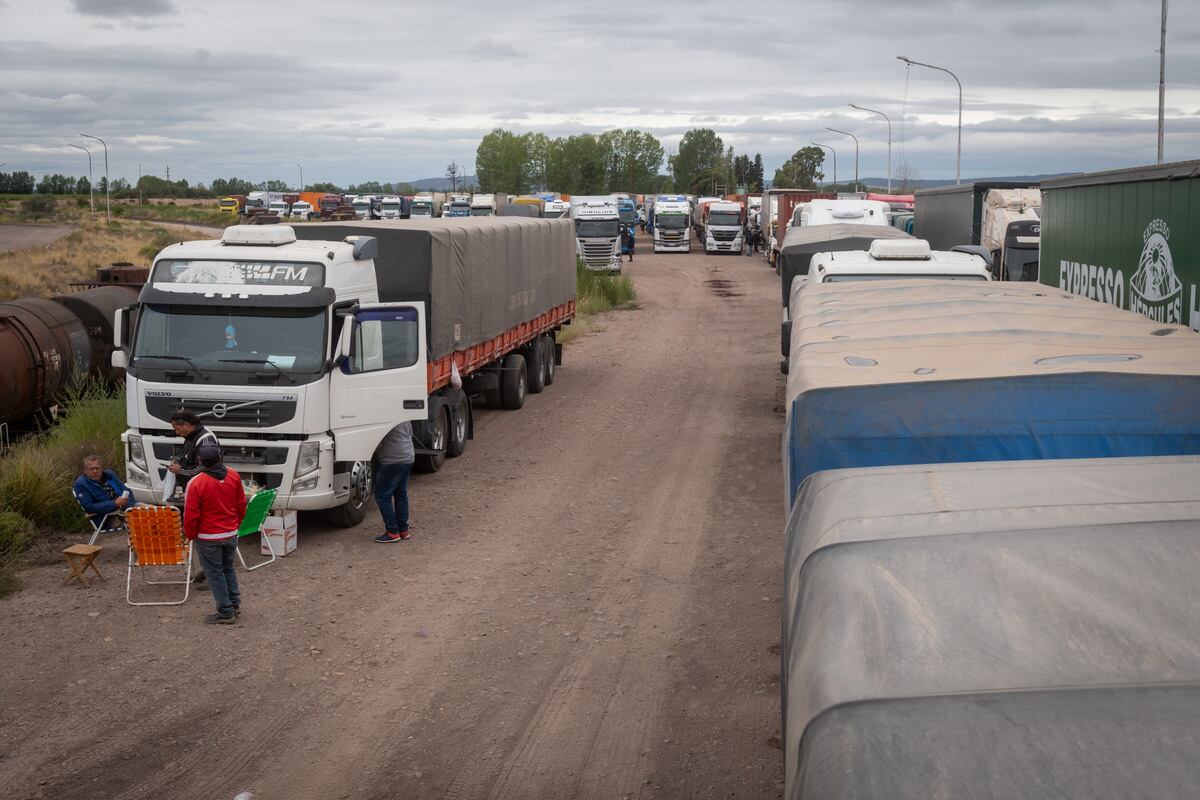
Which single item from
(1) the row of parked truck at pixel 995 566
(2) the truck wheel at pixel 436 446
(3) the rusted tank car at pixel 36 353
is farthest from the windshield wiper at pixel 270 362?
(1) the row of parked truck at pixel 995 566

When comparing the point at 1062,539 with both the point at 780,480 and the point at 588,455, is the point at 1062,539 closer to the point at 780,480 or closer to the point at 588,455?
the point at 780,480

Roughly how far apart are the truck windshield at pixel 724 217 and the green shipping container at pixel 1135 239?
146 feet

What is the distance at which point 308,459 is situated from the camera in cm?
1130

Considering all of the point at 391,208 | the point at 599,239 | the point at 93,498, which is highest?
the point at 391,208

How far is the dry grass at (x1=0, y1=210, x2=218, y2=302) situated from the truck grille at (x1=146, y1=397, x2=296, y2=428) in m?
25.2

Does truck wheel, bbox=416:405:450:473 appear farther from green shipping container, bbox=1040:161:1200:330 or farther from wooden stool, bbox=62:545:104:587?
green shipping container, bbox=1040:161:1200:330

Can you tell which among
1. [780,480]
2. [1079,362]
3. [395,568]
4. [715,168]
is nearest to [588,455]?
[780,480]

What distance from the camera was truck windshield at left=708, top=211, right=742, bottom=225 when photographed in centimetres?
6331

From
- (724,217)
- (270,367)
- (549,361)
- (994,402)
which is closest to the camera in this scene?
(994,402)

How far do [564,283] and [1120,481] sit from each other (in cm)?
1862

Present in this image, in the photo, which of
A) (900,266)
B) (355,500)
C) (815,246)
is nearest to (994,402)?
(355,500)

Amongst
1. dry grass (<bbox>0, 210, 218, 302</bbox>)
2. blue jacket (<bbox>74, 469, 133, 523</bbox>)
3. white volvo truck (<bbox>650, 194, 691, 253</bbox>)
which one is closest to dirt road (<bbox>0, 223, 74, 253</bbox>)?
dry grass (<bbox>0, 210, 218, 302</bbox>)

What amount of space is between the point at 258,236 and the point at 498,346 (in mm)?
5573

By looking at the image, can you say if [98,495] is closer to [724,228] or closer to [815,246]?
[815,246]
